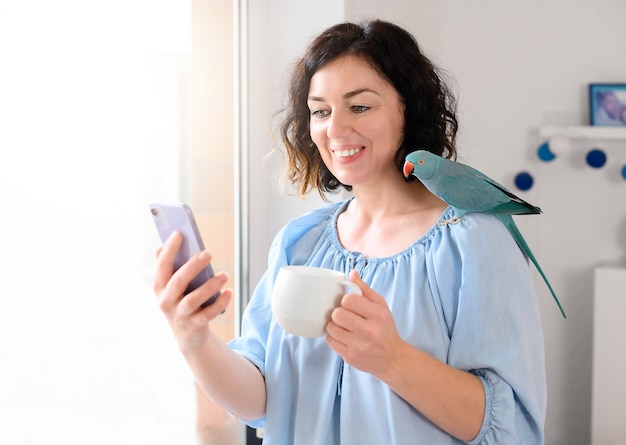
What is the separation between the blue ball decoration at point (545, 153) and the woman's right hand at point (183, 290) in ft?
7.61

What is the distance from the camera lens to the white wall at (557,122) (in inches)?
115

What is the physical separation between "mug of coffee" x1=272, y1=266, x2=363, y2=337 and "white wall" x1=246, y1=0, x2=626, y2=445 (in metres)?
2.13

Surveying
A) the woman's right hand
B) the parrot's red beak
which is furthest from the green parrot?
the woman's right hand

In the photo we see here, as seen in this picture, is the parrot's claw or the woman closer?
the woman

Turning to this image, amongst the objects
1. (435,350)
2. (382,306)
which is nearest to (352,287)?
(382,306)

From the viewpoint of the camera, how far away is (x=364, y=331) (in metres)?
0.86

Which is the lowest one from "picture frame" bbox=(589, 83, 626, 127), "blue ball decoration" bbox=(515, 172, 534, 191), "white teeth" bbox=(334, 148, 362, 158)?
"blue ball decoration" bbox=(515, 172, 534, 191)

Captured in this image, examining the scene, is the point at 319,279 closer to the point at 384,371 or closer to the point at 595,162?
the point at 384,371

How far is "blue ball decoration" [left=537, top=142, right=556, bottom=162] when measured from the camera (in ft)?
9.59

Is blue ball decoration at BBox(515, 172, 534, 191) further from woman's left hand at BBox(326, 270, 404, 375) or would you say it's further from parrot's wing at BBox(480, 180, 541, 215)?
woman's left hand at BBox(326, 270, 404, 375)

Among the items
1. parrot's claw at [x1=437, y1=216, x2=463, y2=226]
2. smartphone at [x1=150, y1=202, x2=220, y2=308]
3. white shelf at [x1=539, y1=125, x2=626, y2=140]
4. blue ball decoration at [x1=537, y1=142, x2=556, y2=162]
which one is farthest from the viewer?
blue ball decoration at [x1=537, y1=142, x2=556, y2=162]

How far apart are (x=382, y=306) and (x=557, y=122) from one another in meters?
2.37

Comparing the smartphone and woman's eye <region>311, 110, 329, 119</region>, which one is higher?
woman's eye <region>311, 110, 329, 119</region>

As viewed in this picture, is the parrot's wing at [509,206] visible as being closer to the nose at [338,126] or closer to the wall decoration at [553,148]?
the nose at [338,126]
